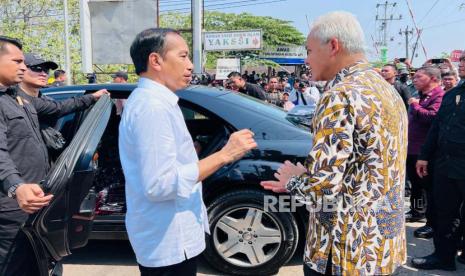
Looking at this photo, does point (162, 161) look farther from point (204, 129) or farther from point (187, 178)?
point (204, 129)

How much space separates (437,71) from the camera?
4.52 m

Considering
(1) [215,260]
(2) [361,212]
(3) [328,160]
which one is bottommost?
(1) [215,260]

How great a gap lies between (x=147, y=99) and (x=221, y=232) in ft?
6.41

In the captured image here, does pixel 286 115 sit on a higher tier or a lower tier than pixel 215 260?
higher

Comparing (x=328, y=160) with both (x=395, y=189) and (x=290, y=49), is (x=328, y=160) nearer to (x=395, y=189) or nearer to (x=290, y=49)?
(x=395, y=189)

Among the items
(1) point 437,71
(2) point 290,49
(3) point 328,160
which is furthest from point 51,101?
(2) point 290,49

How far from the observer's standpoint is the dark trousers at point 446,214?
344cm

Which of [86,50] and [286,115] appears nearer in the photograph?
[286,115]

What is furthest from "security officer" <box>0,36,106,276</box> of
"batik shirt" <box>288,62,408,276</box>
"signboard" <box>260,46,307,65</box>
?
"signboard" <box>260,46,307,65</box>

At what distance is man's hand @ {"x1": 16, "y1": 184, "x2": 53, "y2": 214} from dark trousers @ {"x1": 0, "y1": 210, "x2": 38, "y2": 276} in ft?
1.40

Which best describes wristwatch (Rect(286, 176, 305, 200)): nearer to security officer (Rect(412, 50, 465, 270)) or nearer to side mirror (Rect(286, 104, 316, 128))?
side mirror (Rect(286, 104, 316, 128))

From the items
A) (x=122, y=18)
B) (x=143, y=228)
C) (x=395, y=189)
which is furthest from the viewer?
(x=122, y=18)

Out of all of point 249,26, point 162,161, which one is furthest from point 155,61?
point 249,26

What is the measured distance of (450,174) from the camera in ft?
10.9
